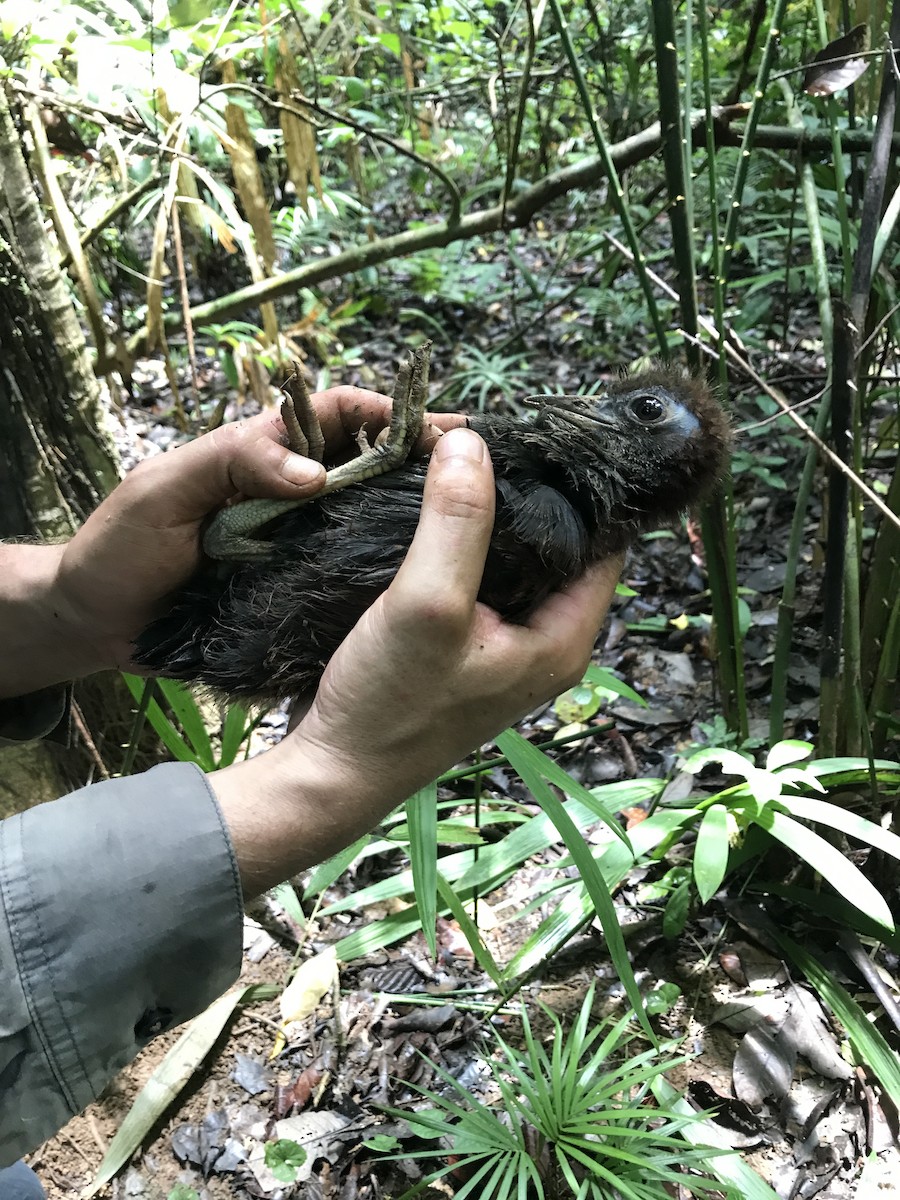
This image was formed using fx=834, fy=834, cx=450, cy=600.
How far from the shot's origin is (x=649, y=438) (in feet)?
5.07

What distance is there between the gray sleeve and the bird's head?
0.88m

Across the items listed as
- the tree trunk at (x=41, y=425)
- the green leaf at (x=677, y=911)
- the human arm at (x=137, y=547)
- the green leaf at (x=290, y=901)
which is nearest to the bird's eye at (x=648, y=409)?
the human arm at (x=137, y=547)

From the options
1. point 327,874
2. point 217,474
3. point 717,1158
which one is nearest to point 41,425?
point 217,474

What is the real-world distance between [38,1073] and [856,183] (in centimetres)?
259

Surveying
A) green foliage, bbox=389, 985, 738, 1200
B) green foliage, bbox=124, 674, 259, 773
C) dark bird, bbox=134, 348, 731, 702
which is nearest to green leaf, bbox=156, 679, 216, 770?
green foliage, bbox=124, 674, 259, 773

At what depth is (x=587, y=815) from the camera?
6.69 feet

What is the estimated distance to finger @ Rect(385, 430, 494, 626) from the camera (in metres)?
1.07

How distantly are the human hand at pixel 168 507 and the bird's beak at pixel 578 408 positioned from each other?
0.57ft

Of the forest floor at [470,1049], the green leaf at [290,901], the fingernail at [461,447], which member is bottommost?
the forest floor at [470,1049]

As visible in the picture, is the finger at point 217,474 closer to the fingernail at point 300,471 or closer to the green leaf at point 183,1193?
the fingernail at point 300,471

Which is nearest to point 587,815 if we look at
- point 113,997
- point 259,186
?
point 113,997

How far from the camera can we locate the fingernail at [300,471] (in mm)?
1355

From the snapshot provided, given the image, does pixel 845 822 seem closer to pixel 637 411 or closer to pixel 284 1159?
pixel 637 411

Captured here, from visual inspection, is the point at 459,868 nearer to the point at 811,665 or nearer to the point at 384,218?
the point at 811,665
